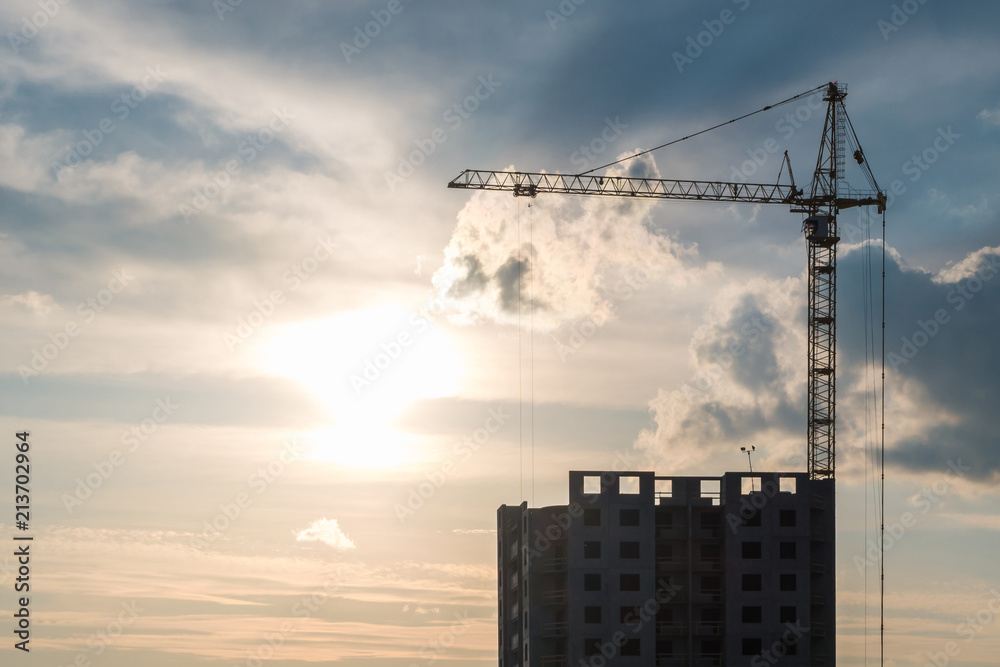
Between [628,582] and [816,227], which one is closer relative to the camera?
[628,582]

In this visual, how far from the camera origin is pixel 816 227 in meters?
183

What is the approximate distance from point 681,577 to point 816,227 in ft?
180

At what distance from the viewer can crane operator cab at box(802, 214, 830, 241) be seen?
18212 cm

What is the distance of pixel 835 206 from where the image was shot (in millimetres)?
188625

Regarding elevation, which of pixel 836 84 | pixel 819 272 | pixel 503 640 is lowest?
pixel 503 640

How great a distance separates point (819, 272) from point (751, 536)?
4359 centimetres

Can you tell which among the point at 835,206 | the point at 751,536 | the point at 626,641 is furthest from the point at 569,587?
the point at 835,206

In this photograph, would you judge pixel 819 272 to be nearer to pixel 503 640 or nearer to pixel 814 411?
pixel 814 411
